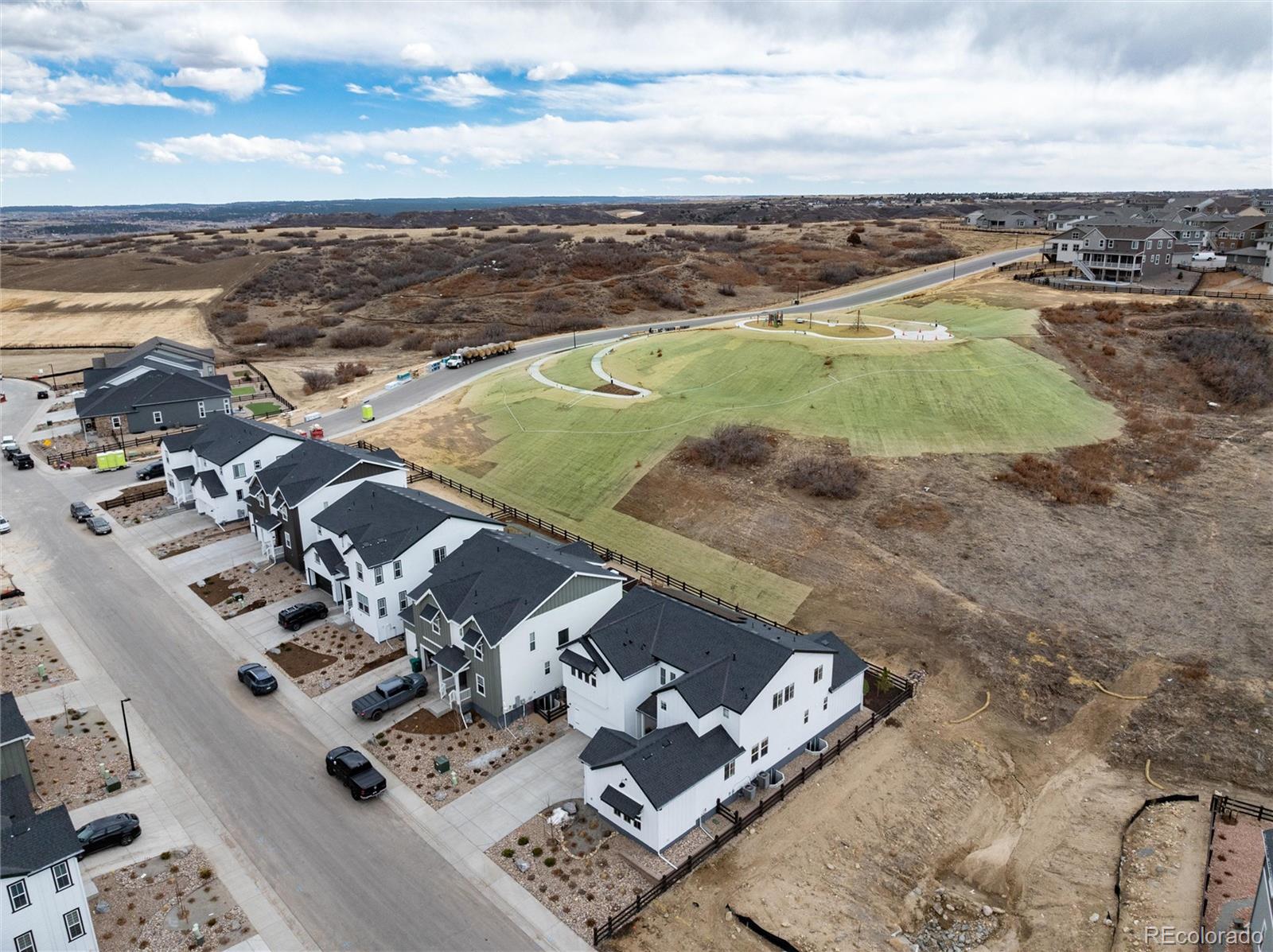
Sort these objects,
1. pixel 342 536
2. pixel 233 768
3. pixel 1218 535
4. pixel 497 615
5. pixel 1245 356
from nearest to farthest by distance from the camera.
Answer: pixel 233 768 → pixel 497 615 → pixel 342 536 → pixel 1218 535 → pixel 1245 356

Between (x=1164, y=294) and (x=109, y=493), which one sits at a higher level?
(x=1164, y=294)

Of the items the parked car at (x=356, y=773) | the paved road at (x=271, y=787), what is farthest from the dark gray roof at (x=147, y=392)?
the parked car at (x=356, y=773)

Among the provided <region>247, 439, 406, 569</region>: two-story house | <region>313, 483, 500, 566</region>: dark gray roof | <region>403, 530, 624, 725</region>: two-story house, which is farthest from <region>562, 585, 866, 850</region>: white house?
<region>247, 439, 406, 569</region>: two-story house

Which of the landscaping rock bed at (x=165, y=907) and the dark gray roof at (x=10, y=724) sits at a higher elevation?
the dark gray roof at (x=10, y=724)

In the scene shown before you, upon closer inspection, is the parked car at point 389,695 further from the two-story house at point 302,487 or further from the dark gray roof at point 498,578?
the two-story house at point 302,487

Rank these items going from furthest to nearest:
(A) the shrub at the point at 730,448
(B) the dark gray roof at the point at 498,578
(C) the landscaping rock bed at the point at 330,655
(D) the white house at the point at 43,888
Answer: (A) the shrub at the point at 730,448 → (C) the landscaping rock bed at the point at 330,655 → (B) the dark gray roof at the point at 498,578 → (D) the white house at the point at 43,888

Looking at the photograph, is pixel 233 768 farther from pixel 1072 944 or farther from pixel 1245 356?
pixel 1245 356

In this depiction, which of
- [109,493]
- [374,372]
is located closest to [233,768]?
[109,493]
